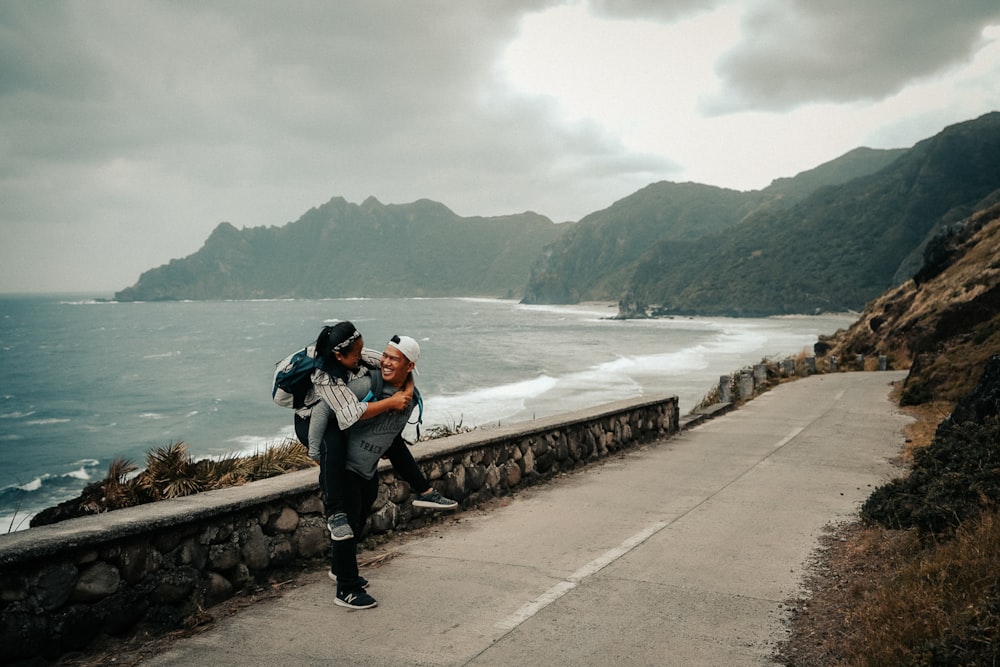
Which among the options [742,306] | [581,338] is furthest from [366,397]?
[742,306]

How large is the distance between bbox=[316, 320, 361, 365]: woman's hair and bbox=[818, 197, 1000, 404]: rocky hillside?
13.0 m

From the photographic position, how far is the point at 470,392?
4419cm

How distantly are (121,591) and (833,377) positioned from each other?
90.0 feet

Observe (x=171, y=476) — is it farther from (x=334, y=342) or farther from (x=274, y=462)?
(x=334, y=342)

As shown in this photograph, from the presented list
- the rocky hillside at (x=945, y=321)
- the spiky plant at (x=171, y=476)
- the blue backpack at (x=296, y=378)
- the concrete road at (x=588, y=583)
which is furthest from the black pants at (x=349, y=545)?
the rocky hillside at (x=945, y=321)

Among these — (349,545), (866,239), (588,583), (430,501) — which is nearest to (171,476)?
(430,501)

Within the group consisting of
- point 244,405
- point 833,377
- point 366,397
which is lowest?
point 244,405

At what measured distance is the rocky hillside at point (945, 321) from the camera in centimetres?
1656

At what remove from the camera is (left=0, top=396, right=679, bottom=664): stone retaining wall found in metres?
3.47

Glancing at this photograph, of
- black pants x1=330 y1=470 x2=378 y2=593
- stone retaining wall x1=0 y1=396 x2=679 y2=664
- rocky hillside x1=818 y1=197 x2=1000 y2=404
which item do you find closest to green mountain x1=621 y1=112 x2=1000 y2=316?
rocky hillside x1=818 y1=197 x2=1000 y2=404

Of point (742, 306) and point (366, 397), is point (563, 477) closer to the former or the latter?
point (366, 397)

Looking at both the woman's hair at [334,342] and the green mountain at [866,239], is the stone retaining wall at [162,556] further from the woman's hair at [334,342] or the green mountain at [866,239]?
the green mountain at [866,239]

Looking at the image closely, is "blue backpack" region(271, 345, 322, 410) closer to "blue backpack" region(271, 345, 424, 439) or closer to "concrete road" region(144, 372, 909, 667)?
"blue backpack" region(271, 345, 424, 439)

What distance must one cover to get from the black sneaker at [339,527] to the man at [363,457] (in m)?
0.07
